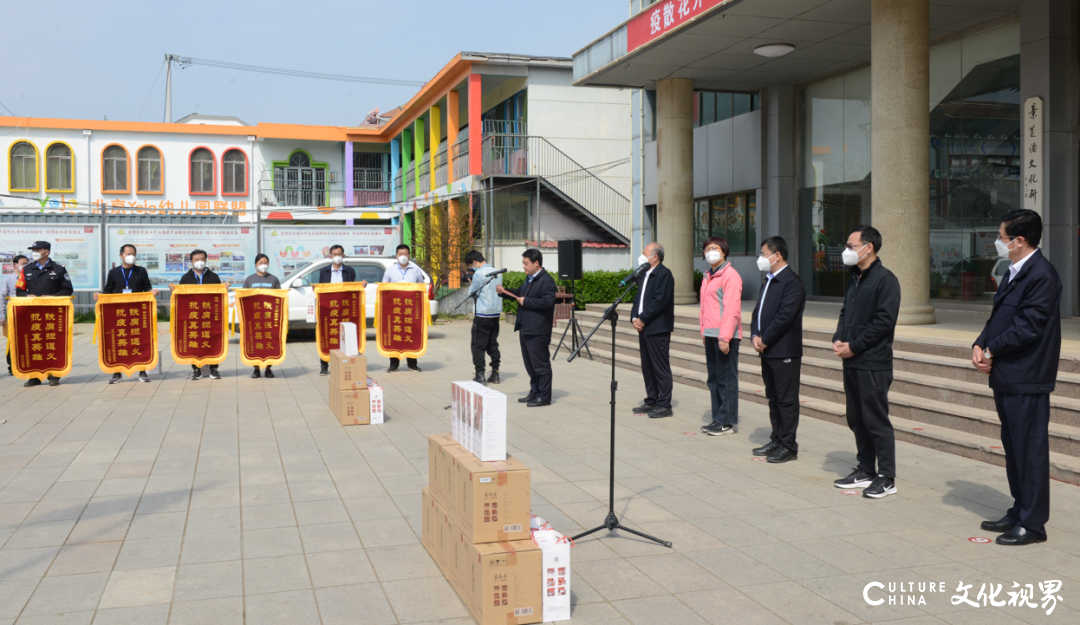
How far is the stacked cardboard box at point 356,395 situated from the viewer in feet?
28.5

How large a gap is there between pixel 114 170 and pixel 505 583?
37507mm

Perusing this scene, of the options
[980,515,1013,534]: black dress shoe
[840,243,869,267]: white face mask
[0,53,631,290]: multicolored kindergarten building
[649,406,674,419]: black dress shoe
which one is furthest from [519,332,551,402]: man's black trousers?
[0,53,631,290]: multicolored kindergarten building

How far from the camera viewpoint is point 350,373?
8.85m

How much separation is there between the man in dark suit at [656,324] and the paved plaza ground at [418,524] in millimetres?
328

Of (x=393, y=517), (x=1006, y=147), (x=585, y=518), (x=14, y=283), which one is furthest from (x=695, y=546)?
→ (x=14, y=283)

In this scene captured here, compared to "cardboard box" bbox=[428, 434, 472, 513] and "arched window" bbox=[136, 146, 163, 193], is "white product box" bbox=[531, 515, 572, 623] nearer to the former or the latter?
"cardboard box" bbox=[428, 434, 472, 513]

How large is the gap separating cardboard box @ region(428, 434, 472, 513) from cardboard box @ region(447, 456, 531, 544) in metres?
0.30

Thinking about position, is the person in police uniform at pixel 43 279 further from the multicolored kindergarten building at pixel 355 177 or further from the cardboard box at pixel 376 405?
the multicolored kindergarten building at pixel 355 177

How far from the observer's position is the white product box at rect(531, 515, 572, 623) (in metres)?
3.94

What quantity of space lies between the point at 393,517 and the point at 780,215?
1321cm

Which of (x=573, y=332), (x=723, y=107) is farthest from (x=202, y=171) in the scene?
(x=573, y=332)

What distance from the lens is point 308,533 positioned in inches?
205

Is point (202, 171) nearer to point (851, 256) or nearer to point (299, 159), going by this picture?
point (299, 159)

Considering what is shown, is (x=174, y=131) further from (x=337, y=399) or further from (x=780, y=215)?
(x=337, y=399)
